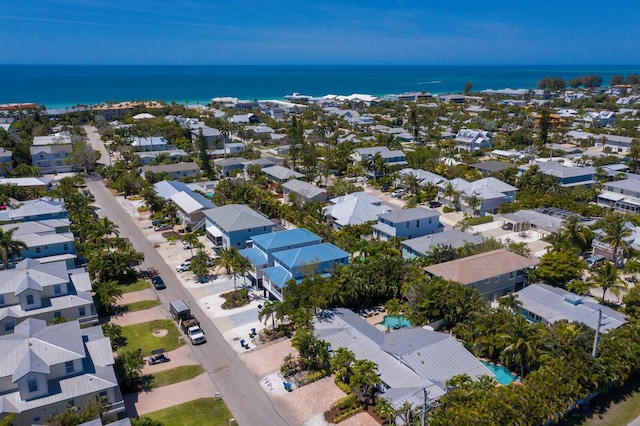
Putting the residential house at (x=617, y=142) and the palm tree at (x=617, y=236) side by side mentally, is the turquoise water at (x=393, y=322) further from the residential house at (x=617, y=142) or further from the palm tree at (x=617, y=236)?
the residential house at (x=617, y=142)

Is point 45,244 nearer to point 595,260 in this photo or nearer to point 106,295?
point 106,295

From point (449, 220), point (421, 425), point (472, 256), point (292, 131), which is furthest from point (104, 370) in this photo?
point (292, 131)

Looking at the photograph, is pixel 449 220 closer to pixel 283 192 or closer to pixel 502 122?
pixel 283 192

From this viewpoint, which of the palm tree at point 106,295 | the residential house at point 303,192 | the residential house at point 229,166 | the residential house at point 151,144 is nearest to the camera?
the palm tree at point 106,295

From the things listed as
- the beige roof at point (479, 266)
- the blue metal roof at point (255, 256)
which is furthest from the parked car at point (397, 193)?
the blue metal roof at point (255, 256)

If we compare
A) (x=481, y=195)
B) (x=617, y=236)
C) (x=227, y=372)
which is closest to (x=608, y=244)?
(x=617, y=236)

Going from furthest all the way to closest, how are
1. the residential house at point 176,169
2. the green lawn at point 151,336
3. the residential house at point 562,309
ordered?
the residential house at point 176,169, the green lawn at point 151,336, the residential house at point 562,309

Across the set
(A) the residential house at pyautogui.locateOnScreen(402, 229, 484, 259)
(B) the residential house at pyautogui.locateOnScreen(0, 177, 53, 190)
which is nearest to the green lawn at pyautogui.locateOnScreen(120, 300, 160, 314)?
(A) the residential house at pyautogui.locateOnScreen(402, 229, 484, 259)
